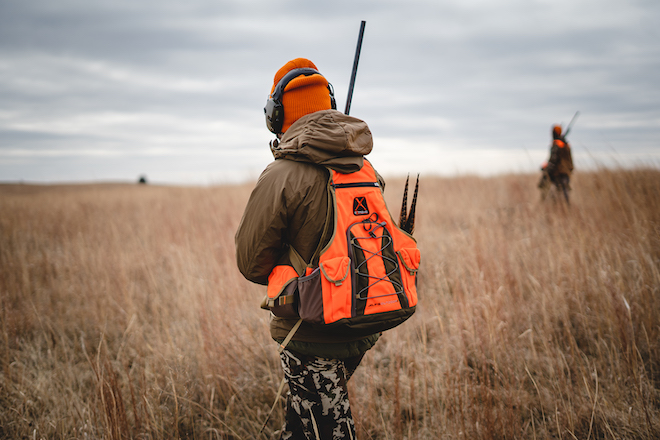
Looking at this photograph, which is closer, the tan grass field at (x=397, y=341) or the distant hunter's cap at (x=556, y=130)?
the tan grass field at (x=397, y=341)

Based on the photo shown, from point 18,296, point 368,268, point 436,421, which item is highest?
point 368,268

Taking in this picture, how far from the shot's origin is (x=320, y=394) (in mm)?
1420

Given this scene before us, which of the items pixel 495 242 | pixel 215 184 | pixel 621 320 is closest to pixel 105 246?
pixel 215 184

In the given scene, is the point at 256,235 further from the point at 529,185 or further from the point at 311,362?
the point at 529,185

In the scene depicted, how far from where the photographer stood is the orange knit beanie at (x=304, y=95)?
140cm

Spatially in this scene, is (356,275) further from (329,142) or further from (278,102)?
(278,102)

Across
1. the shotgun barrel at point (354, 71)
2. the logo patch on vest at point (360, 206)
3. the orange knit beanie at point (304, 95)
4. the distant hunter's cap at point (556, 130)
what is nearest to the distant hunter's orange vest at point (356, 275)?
the logo patch on vest at point (360, 206)

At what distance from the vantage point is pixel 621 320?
2557mm

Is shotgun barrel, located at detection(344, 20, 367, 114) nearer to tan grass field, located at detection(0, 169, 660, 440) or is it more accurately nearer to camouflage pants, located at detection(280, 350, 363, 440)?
camouflage pants, located at detection(280, 350, 363, 440)

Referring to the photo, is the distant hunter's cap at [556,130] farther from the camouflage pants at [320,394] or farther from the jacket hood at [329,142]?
the camouflage pants at [320,394]

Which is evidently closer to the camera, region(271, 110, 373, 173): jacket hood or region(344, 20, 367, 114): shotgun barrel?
region(271, 110, 373, 173): jacket hood

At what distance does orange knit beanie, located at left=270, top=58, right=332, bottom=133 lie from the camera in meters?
1.40

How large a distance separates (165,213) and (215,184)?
3872 millimetres

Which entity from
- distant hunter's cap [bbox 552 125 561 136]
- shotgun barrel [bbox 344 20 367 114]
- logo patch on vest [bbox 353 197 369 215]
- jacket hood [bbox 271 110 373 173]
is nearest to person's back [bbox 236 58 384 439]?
jacket hood [bbox 271 110 373 173]
